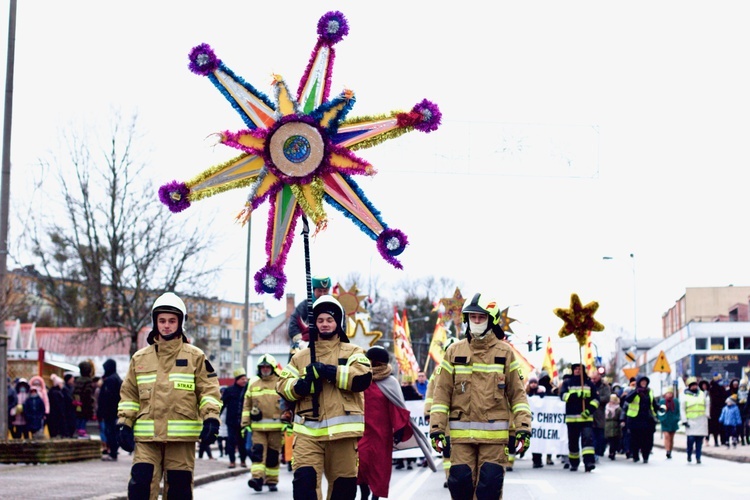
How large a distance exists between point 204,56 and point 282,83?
741 mm

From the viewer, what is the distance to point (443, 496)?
590 inches

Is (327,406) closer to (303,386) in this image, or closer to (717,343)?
(303,386)

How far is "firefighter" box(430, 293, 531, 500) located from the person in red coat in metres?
2.43

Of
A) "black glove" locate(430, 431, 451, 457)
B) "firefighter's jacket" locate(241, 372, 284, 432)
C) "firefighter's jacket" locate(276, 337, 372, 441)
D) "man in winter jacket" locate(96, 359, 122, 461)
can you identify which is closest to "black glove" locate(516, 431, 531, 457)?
"black glove" locate(430, 431, 451, 457)

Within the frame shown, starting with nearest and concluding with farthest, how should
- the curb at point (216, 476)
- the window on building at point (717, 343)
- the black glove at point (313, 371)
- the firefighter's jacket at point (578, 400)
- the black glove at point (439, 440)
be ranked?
the black glove at point (313, 371), the black glove at point (439, 440), the curb at point (216, 476), the firefighter's jacket at point (578, 400), the window on building at point (717, 343)

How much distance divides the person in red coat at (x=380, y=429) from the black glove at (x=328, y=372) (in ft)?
9.49

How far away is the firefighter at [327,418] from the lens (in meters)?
8.89

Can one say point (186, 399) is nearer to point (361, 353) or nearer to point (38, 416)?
point (361, 353)

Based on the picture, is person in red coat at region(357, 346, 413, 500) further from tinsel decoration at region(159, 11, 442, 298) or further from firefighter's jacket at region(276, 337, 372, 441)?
firefighter's jacket at region(276, 337, 372, 441)

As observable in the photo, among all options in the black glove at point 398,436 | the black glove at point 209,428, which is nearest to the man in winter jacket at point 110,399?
the black glove at point 398,436

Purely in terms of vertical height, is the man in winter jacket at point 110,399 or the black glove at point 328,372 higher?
the black glove at point 328,372

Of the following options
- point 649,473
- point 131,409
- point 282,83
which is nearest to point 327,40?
point 282,83

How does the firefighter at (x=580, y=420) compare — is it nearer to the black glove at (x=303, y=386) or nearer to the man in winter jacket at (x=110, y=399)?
the man in winter jacket at (x=110, y=399)

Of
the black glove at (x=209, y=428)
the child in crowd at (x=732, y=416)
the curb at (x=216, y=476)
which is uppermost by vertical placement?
the black glove at (x=209, y=428)
